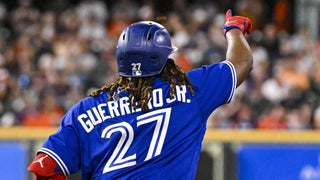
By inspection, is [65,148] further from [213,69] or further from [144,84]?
[213,69]

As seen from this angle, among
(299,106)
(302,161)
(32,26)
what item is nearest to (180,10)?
(32,26)

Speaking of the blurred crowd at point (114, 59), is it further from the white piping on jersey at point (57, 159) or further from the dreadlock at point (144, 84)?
the white piping on jersey at point (57, 159)

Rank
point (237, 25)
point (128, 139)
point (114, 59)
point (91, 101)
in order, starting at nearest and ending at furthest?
point (128, 139), point (91, 101), point (237, 25), point (114, 59)

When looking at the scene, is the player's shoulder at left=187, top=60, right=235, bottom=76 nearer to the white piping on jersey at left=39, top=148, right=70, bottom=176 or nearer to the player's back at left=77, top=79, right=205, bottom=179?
the player's back at left=77, top=79, right=205, bottom=179

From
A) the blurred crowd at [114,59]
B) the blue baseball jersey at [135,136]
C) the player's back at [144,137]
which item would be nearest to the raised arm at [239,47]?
the blue baseball jersey at [135,136]

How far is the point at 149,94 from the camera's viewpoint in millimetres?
3799

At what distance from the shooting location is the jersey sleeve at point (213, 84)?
387 cm

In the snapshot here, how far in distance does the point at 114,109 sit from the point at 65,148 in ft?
0.92

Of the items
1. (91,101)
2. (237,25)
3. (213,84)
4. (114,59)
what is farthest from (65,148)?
(114,59)

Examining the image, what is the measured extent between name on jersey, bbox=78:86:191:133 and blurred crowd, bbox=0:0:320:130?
20.9 ft

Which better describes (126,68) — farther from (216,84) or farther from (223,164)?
(223,164)

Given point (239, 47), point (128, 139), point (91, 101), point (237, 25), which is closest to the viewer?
point (128, 139)

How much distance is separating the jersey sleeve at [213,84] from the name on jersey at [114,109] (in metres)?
0.08

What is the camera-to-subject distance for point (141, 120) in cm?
376
